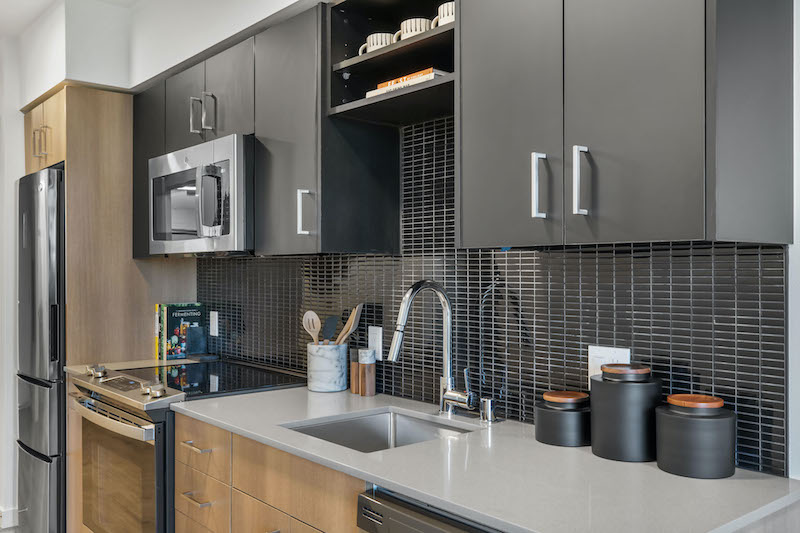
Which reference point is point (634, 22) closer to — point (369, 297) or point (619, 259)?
point (619, 259)

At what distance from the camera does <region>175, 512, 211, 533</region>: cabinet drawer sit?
6.82 feet

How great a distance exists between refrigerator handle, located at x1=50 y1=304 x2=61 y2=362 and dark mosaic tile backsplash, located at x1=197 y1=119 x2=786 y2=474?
1.03m

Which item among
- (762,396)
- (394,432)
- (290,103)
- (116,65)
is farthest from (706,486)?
(116,65)

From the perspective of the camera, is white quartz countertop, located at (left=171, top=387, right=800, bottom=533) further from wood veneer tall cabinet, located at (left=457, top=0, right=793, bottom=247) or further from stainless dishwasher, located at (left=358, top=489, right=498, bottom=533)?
wood veneer tall cabinet, located at (left=457, top=0, right=793, bottom=247)

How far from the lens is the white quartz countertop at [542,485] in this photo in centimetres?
114

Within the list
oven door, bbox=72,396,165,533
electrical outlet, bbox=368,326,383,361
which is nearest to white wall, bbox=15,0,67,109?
oven door, bbox=72,396,165,533

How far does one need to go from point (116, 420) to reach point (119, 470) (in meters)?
0.24

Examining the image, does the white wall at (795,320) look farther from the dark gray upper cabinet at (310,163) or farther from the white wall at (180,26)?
the white wall at (180,26)

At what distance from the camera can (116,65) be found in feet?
10.4

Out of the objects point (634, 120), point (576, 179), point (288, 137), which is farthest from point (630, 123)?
point (288, 137)

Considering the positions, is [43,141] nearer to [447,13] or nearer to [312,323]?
[312,323]

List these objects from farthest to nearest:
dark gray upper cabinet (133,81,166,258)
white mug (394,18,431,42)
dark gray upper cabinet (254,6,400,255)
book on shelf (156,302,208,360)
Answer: book on shelf (156,302,208,360)
dark gray upper cabinet (133,81,166,258)
dark gray upper cabinet (254,6,400,255)
white mug (394,18,431,42)

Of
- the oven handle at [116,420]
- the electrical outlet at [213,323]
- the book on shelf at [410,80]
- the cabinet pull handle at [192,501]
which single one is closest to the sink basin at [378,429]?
the cabinet pull handle at [192,501]

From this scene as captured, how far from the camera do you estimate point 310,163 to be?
217 cm
